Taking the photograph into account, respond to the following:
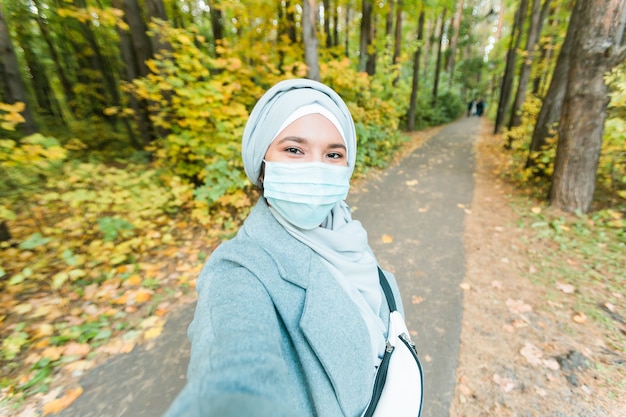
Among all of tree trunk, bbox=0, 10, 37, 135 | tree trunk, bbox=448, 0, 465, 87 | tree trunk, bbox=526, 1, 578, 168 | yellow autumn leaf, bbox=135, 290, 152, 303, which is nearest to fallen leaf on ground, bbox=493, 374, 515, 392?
yellow autumn leaf, bbox=135, 290, 152, 303

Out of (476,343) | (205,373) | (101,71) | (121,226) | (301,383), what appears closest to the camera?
(205,373)

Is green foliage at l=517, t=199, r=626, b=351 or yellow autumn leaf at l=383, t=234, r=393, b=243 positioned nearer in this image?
green foliage at l=517, t=199, r=626, b=351

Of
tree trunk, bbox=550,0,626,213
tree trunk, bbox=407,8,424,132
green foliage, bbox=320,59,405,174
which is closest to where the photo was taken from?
tree trunk, bbox=550,0,626,213

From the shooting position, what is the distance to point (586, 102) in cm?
374

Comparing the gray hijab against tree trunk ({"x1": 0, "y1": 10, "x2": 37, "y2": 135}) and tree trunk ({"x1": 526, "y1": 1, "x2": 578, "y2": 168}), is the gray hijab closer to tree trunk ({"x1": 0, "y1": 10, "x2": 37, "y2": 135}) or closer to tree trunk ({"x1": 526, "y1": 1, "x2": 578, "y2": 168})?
tree trunk ({"x1": 0, "y1": 10, "x2": 37, "y2": 135})

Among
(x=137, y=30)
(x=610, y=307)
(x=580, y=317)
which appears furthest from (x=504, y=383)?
(x=137, y=30)

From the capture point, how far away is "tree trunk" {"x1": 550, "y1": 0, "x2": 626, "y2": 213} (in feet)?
11.3

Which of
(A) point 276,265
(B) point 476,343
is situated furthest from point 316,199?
(B) point 476,343

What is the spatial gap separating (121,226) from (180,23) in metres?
11.4

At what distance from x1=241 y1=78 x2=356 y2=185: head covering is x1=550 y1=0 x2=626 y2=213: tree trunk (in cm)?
460

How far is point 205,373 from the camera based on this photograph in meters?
0.63

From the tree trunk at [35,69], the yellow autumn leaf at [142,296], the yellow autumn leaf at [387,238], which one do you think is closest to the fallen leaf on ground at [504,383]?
the yellow autumn leaf at [387,238]

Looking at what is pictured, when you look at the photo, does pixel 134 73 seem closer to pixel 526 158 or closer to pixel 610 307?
pixel 610 307

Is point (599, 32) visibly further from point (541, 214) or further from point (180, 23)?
point (180, 23)
